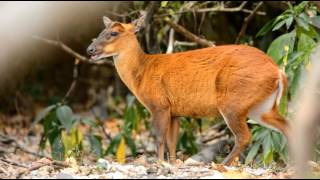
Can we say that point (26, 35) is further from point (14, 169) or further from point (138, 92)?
point (14, 169)

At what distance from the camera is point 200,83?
7.71 m

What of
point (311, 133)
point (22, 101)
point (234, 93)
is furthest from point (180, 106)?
point (22, 101)

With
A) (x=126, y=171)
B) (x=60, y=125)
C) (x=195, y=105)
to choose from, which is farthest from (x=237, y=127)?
(x=60, y=125)

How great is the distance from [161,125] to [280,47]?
210cm

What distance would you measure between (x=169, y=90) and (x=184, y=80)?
0.65 feet

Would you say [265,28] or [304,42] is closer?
[304,42]

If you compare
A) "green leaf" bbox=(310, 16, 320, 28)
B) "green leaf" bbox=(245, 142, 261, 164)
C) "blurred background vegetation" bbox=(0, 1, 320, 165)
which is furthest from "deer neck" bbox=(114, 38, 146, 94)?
"green leaf" bbox=(310, 16, 320, 28)

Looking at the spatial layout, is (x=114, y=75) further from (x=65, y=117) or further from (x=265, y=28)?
(x=265, y=28)

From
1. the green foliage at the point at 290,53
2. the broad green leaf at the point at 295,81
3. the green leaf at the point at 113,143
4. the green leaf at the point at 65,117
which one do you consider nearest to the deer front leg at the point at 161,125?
the green foliage at the point at 290,53

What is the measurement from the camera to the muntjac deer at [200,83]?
287 inches

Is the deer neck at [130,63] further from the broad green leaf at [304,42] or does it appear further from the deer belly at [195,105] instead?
the broad green leaf at [304,42]

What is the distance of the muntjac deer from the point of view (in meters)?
7.30

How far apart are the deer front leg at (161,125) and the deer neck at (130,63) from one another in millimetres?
538

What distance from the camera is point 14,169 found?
264 inches
